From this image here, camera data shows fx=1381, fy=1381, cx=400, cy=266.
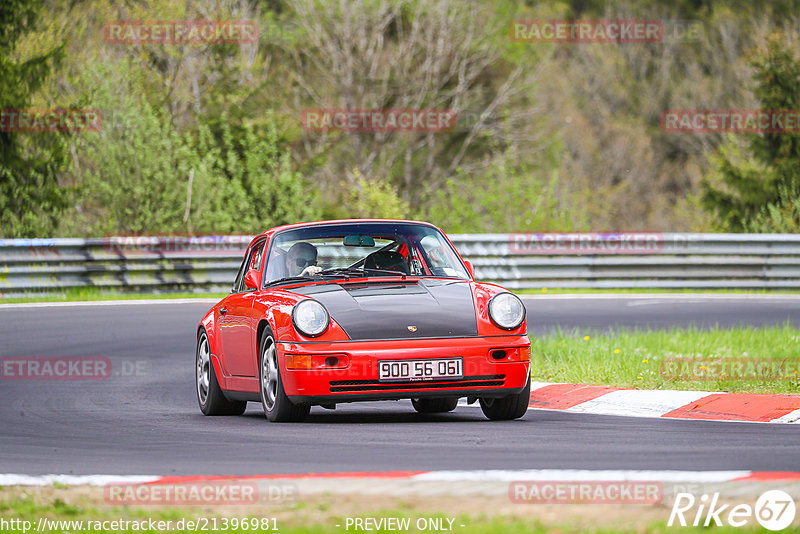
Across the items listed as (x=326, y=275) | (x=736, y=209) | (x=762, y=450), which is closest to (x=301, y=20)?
Answer: (x=736, y=209)

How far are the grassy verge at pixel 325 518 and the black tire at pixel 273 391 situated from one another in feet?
10.8

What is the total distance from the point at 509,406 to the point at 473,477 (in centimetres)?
321

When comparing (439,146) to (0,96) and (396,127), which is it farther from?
(0,96)

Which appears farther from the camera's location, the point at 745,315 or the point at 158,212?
the point at 158,212

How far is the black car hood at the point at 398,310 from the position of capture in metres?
8.57

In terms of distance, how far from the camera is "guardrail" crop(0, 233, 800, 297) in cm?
2180

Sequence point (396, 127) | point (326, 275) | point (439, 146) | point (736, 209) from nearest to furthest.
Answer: point (326, 275)
point (736, 209)
point (396, 127)
point (439, 146)

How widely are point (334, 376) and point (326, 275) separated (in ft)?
4.20

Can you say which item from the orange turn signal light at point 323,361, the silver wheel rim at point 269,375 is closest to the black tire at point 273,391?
the silver wheel rim at point 269,375

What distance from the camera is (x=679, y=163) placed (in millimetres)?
59594

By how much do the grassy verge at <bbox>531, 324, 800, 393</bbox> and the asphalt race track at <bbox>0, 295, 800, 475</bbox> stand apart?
1.40 metres

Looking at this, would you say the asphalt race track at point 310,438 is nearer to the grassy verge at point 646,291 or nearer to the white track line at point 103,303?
the white track line at point 103,303

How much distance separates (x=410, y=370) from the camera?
850 centimetres

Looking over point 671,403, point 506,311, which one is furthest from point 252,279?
point 671,403
